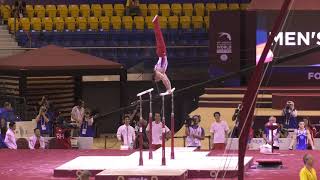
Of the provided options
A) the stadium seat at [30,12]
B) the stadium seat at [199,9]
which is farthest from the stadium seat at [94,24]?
the stadium seat at [199,9]

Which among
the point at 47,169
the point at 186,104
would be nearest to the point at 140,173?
the point at 47,169

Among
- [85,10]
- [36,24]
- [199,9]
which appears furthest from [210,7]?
[36,24]

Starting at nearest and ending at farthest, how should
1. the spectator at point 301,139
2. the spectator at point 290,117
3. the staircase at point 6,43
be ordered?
the spectator at point 301,139, the spectator at point 290,117, the staircase at point 6,43

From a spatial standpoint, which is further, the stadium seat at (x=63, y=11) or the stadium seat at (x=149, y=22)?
the stadium seat at (x=63, y=11)

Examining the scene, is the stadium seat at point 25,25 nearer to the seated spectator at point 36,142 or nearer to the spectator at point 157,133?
the seated spectator at point 36,142

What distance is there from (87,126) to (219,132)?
3.15 m

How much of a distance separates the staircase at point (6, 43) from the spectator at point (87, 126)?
279 inches

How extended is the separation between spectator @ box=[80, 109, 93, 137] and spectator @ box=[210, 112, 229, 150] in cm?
290

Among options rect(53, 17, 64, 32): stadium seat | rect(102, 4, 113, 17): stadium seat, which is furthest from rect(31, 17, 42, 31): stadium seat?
rect(102, 4, 113, 17): stadium seat

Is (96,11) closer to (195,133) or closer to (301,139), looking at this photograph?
(195,133)

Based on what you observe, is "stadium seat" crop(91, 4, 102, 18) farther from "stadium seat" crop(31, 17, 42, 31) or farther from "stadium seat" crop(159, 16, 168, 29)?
"stadium seat" crop(159, 16, 168, 29)

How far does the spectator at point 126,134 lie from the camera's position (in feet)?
56.1

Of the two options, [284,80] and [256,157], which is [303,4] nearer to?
[284,80]

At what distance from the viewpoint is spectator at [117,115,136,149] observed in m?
17.1
